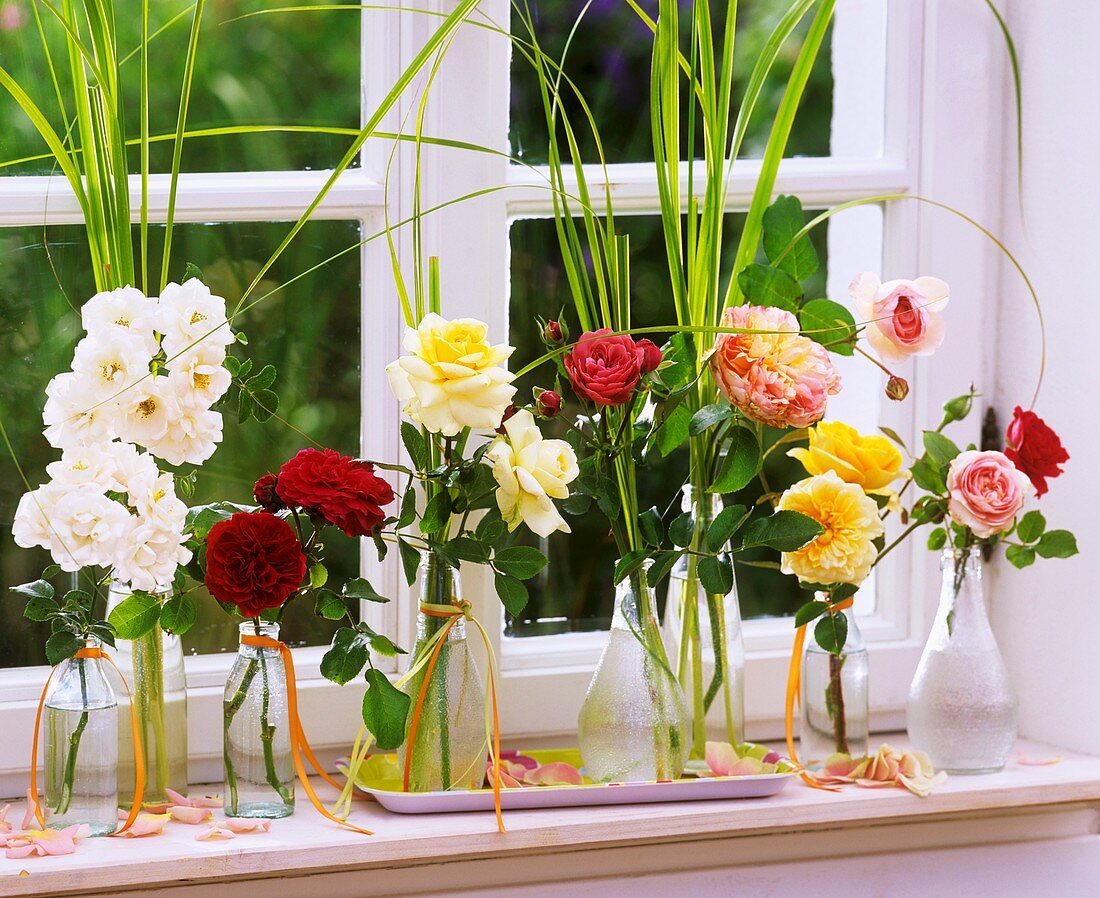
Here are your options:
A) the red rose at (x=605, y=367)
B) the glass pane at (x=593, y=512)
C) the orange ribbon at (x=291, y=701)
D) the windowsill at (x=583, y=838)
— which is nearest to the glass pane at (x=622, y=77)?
the glass pane at (x=593, y=512)

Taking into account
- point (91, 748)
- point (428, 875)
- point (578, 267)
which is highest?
point (578, 267)

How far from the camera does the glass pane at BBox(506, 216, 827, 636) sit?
1321mm

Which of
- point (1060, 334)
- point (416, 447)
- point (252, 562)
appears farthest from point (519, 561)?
point (1060, 334)

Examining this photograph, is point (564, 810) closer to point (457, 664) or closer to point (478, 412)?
point (457, 664)

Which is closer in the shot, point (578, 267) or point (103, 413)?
point (103, 413)

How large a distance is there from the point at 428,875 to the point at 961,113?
0.95 meters

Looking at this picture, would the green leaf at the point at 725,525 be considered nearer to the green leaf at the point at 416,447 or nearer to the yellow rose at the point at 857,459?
the yellow rose at the point at 857,459

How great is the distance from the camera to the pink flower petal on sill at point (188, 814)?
106cm

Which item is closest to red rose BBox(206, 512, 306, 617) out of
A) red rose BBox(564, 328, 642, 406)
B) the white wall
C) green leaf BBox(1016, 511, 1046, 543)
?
red rose BBox(564, 328, 642, 406)

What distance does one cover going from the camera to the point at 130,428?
988mm

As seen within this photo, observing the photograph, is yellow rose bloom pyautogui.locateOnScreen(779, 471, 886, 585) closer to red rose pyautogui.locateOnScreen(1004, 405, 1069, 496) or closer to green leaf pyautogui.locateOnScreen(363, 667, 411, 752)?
red rose pyautogui.locateOnScreen(1004, 405, 1069, 496)

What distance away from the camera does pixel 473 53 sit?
3.98 ft

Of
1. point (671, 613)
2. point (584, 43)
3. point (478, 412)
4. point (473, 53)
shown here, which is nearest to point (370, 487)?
point (478, 412)

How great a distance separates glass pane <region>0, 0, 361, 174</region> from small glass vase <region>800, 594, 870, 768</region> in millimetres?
681
